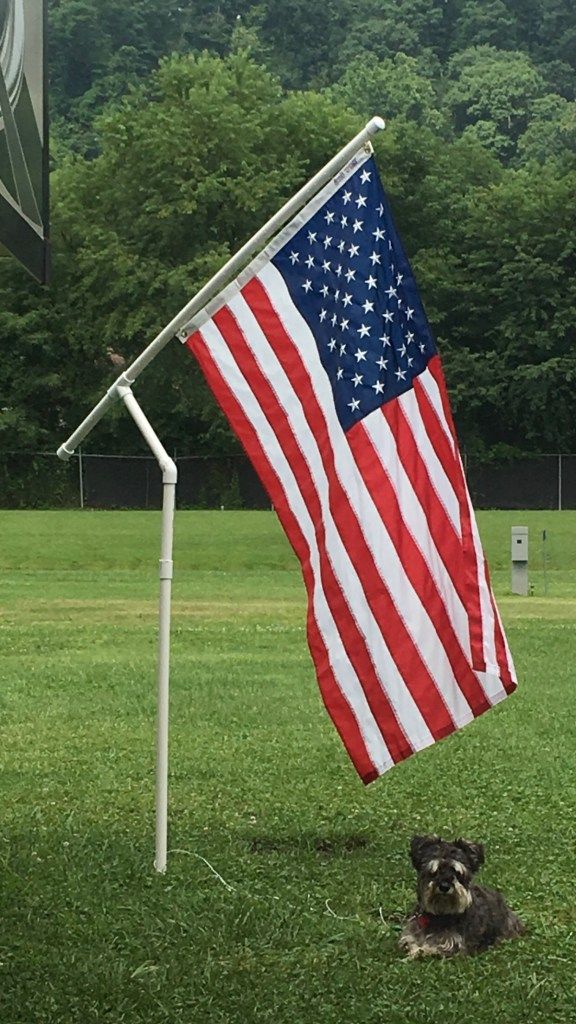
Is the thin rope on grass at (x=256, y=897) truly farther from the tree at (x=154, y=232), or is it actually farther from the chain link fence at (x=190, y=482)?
the tree at (x=154, y=232)

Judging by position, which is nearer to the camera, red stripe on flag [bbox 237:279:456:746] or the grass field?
the grass field

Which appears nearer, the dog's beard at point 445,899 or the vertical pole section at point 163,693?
the dog's beard at point 445,899

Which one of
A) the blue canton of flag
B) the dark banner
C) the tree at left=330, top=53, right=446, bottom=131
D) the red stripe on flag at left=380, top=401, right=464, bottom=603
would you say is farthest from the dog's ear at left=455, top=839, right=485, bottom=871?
the tree at left=330, top=53, right=446, bottom=131

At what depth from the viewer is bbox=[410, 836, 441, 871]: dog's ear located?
5621 millimetres

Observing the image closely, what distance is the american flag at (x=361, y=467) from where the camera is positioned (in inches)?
237

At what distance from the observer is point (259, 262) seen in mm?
6246

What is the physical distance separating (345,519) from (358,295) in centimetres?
84

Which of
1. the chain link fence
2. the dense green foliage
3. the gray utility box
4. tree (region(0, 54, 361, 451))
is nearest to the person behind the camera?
the gray utility box

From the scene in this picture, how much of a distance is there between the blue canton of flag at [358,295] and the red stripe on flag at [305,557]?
0.37m

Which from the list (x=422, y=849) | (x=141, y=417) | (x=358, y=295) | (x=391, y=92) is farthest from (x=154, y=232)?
(x=422, y=849)

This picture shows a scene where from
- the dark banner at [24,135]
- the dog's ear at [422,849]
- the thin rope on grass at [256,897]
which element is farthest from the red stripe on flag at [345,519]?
the dark banner at [24,135]

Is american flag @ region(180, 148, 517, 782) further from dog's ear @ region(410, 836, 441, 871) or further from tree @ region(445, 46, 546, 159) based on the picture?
tree @ region(445, 46, 546, 159)

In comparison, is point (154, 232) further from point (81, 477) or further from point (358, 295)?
point (358, 295)

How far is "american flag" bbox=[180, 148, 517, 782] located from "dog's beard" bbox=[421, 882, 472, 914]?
0.57 m
